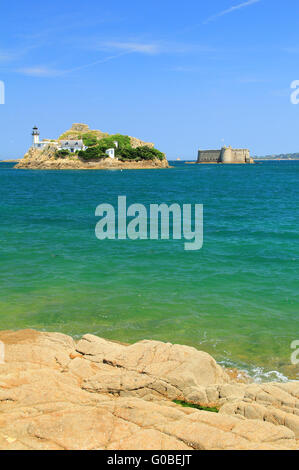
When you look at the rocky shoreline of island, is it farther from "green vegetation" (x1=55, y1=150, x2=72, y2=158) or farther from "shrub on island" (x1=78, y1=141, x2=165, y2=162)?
"green vegetation" (x1=55, y1=150, x2=72, y2=158)

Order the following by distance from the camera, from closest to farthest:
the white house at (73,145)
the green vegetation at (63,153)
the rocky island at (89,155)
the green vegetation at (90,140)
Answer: the rocky island at (89,155) → the green vegetation at (63,153) → the white house at (73,145) → the green vegetation at (90,140)

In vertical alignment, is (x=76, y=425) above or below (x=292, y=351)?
above

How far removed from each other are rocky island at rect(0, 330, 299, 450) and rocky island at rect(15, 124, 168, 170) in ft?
505

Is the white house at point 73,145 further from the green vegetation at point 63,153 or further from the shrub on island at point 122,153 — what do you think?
the shrub on island at point 122,153

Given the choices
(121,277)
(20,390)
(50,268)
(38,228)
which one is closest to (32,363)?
(20,390)

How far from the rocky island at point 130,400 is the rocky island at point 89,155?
505ft

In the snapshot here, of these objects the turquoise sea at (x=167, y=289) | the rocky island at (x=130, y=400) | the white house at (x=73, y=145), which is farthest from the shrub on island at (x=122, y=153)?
the rocky island at (x=130, y=400)

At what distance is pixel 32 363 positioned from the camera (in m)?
11.2

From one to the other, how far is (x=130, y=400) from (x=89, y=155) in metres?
157

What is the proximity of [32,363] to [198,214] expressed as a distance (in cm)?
3459

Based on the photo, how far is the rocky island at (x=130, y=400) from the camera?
7.30m

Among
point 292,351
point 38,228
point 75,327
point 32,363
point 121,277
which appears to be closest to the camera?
point 32,363

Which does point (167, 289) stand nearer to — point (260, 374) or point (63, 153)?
point (260, 374)
